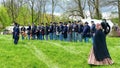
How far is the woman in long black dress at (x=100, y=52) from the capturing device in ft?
59.8

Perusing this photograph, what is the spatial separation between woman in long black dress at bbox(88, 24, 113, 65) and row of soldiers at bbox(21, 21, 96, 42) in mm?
11798

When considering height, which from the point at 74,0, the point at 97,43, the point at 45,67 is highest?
the point at 74,0

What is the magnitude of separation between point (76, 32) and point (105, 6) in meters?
33.0

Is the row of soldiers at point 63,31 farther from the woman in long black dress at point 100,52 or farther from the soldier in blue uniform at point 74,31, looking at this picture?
the woman in long black dress at point 100,52

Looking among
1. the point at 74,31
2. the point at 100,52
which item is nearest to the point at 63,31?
the point at 74,31

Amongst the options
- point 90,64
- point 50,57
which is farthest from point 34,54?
point 90,64

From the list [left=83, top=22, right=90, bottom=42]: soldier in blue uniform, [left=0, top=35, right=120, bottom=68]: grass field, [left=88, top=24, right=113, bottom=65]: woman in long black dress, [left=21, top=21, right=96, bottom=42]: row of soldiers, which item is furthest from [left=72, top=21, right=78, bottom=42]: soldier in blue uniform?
[left=88, top=24, right=113, bottom=65]: woman in long black dress

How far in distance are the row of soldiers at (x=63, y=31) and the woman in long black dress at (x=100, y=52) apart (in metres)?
11.8

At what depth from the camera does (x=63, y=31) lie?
113 feet

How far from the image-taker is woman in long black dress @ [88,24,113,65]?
1823cm

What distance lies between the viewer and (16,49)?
87.7ft

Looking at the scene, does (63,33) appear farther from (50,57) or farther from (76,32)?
(50,57)

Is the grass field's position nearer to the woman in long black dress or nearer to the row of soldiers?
the woman in long black dress

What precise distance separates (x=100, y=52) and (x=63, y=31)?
53.0 feet
